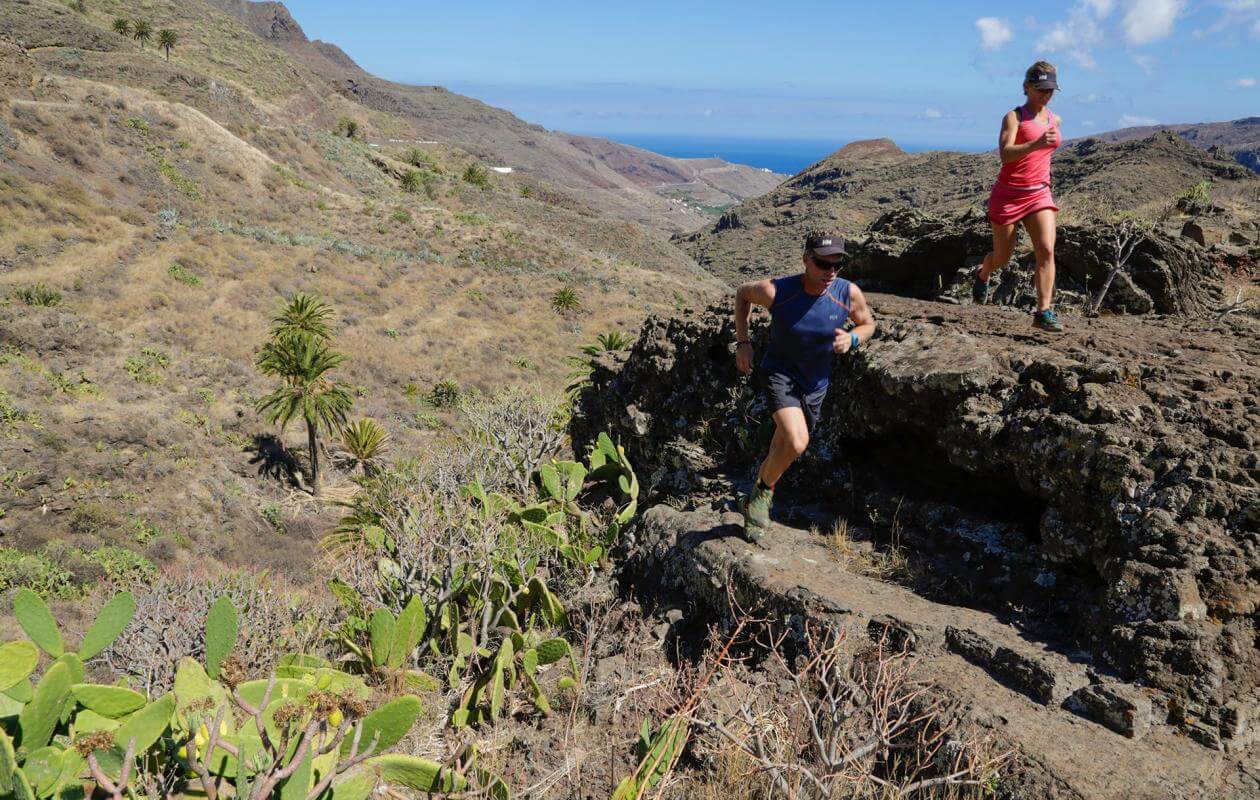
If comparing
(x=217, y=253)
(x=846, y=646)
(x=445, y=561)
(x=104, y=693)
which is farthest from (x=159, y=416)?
(x=846, y=646)

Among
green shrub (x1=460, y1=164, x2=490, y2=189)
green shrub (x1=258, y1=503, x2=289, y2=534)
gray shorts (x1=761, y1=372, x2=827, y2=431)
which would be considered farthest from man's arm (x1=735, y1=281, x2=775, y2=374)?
green shrub (x1=460, y1=164, x2=490, y2=189)

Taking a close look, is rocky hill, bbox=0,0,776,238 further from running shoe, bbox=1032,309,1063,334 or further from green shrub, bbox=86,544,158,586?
running shoe, bbox=1032,309,1063,334

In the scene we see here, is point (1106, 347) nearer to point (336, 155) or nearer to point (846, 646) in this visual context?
point (846, 646)

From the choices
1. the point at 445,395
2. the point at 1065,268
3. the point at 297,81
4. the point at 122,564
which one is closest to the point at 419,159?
the point at 297,81

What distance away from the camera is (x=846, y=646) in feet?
11.3

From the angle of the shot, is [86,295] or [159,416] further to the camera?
[86,295]

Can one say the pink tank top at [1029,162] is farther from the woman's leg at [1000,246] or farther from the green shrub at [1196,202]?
the green shrub at [1196,202]

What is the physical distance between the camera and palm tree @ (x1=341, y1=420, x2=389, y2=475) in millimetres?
20922

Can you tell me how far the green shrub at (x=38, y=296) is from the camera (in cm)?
2330

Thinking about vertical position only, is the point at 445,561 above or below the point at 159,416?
above

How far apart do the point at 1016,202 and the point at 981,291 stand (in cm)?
142

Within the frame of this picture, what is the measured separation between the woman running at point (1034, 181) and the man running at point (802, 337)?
68.5 inches

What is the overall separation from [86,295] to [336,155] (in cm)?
3493

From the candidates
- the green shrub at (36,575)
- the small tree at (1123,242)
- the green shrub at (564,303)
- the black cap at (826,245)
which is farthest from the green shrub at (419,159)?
the black cap at (826,245)
